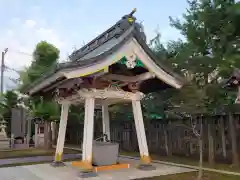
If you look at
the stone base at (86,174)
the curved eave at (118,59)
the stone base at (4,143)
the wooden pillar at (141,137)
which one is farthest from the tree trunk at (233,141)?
the stone base at (4,143)

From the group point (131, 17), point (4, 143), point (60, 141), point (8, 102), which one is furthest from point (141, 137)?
point (8, 102)

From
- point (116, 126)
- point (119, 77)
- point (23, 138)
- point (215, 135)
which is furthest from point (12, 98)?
point (215, 135)

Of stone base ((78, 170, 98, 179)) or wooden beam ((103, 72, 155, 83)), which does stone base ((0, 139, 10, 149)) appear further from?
wooden beam ((103, 72, 155, 83))

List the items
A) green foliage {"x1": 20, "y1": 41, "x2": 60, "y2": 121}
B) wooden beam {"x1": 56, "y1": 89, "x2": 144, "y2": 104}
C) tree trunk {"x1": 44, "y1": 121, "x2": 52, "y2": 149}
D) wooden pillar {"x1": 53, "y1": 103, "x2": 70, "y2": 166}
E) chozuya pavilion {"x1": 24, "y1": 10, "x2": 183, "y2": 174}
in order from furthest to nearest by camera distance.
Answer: tree trunk {"x1": 44, "y1": 121, "x2": 52, "y2": 149} < green foliage {"x1": 20, "y1": 41, "x2": 60, "y2": 121} < wooden pillar {"x1": 53, "y1": 103, "x2": 70, "y2": 166} < wooden beam {"x1": 56, "y1": 89, "x2": 144, "y2": 104} < chozuya pavilion {"x1": 24, "y1": 10, "x2": 183, "y2": 174}

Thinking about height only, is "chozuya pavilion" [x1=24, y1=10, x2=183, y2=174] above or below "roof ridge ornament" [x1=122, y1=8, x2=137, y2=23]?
below

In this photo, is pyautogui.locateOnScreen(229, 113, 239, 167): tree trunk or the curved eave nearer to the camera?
the curved eave

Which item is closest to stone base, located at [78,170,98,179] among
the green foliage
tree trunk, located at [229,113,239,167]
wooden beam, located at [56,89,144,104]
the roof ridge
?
wooden beam, located at [56,89,144,104]

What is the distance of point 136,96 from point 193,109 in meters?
1.99

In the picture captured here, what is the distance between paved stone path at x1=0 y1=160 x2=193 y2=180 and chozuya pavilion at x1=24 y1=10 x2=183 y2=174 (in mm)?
380

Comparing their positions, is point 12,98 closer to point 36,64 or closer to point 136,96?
point 36,64

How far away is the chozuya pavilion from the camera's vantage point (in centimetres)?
689

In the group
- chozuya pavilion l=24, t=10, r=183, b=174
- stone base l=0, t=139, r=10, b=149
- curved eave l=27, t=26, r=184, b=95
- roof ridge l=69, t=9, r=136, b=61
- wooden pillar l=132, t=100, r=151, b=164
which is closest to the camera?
curved eave l=27, t=26, r=184, b=95

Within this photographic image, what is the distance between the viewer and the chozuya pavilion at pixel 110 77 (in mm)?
6895

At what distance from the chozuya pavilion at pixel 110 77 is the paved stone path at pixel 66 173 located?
1.25ft
